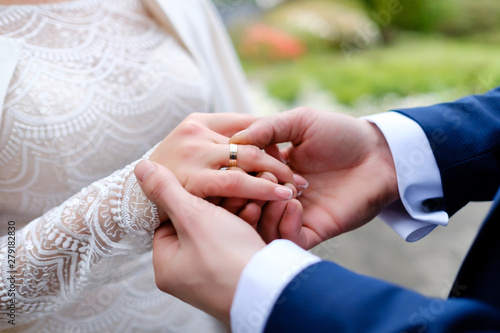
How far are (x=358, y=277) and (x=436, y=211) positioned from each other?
0.45m

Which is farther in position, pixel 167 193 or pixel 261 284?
pixel 167 193

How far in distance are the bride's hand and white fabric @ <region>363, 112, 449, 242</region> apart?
0.25 m

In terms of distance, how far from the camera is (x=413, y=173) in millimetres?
933

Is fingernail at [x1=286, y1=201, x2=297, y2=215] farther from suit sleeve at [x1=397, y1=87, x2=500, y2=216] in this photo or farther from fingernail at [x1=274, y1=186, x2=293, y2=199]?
suit sleeve at [x1=397, y1=87, x2=500, y2=216]

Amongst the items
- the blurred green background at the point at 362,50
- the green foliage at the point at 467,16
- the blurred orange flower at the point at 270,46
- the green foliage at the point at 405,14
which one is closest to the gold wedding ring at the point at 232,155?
the blurred green background at the point at 362,50

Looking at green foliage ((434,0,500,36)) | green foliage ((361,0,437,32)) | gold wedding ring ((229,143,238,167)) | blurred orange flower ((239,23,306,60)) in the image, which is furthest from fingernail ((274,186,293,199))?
green foliage ((434,0,500,36))

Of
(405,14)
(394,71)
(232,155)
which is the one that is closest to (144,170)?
(232,155)

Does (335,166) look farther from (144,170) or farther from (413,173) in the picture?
(144,170)

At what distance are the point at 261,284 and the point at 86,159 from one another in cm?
54

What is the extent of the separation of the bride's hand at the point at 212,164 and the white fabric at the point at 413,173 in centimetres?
25

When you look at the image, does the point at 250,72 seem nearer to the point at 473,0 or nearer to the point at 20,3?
the point at 473,0

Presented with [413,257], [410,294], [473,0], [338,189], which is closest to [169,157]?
[338,189]

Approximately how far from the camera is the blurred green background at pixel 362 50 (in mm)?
3283

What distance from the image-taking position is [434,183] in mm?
940
